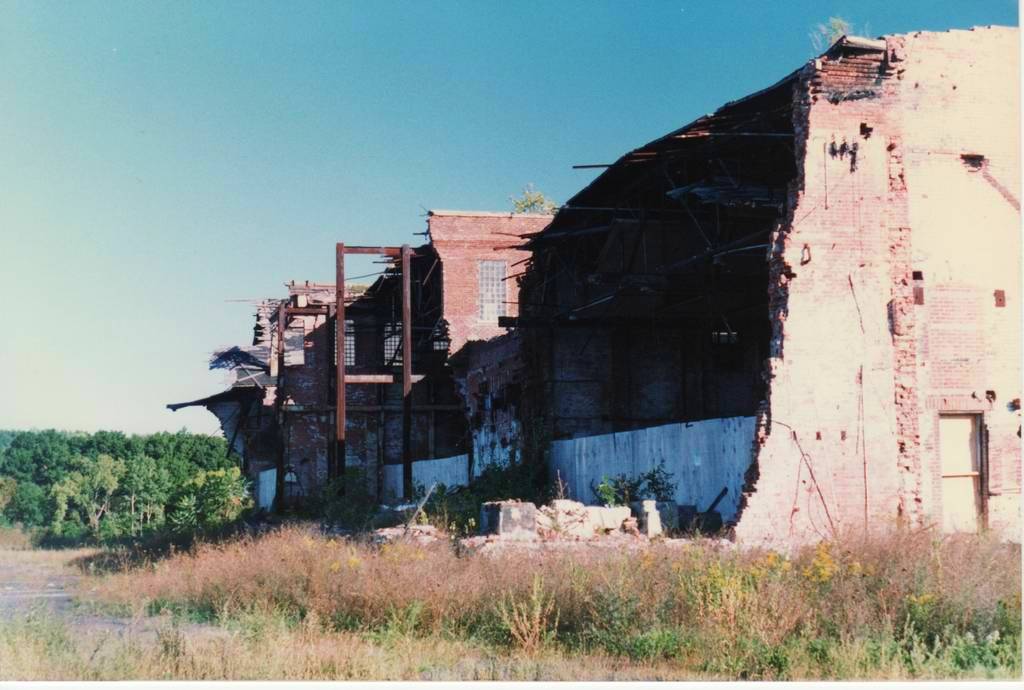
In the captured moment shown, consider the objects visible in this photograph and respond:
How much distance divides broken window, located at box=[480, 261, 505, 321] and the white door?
2211 cm

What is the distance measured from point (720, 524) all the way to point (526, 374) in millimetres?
9743

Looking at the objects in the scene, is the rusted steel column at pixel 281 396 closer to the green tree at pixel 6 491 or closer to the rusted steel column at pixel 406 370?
the rusted steel column at pixel 406 370

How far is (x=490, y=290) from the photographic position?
123 feet

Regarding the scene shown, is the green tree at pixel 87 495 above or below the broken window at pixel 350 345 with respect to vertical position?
below

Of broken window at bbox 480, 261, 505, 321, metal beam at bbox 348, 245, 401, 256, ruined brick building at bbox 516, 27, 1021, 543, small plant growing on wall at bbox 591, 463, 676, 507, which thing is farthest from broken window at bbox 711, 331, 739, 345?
broken window at bbox 480, 261, 505, 321

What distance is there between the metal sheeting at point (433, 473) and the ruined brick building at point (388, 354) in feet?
0.34

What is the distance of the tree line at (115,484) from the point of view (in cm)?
3011

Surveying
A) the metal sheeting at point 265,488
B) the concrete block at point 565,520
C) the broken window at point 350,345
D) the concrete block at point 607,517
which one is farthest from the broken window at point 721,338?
the metal sheeting at point 265,488

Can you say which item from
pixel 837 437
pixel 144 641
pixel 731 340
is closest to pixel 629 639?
pixel 144 641

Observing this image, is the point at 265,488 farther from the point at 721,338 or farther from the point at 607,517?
the point at 607,517

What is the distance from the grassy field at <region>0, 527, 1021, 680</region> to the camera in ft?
31.0

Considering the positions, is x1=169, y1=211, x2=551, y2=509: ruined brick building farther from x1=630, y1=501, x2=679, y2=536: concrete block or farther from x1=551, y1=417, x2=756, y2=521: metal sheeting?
x1=630, y1=501, x2=679, y2=536: concrete block

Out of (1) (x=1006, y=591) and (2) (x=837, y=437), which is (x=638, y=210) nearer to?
(2) (x=837, y=437)

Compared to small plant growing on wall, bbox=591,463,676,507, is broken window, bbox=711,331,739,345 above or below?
above
